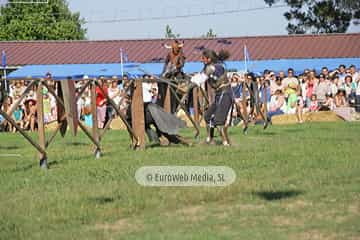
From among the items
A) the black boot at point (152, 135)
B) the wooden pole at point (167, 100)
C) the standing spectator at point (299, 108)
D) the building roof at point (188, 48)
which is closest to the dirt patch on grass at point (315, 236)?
the black boot at point (152, 135)

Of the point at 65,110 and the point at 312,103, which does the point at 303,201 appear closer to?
the point at 65,110

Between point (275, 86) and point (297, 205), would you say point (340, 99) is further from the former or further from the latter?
point (297, 205)

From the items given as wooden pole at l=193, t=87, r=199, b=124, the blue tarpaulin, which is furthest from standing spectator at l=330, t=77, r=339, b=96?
wooden pole at l=193, t=87, r=199, b=124

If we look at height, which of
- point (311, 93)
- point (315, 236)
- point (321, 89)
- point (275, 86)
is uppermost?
point (275, 86)

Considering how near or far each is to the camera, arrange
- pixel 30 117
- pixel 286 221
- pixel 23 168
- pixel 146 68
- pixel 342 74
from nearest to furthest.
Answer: pixel 286 221
pixel 23 168
pixel 30 117
pixel 342 74
pixel 146 68

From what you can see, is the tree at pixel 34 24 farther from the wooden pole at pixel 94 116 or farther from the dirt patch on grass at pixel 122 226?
the dirt patch on grass at pixel 122 226

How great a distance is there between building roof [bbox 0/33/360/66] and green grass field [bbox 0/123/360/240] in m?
31.1

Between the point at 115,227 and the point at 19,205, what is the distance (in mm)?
1753

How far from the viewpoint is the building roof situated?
151 feet

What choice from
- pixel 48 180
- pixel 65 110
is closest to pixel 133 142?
pixel 65 110

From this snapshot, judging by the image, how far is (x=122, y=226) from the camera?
26.2ft

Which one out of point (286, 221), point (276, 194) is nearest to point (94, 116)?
point (276, 194)

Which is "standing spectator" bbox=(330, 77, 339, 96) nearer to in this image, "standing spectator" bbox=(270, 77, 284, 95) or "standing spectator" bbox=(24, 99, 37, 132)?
"standing spectator" bbox=(270, 77, 284, 95)

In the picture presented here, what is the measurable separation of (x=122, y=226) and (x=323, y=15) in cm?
5985
